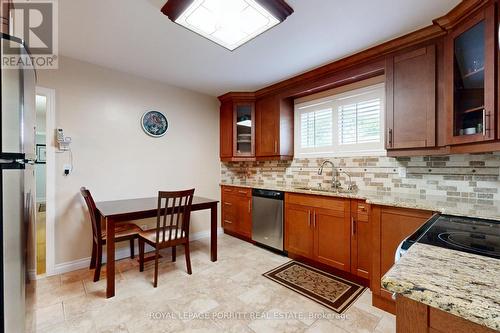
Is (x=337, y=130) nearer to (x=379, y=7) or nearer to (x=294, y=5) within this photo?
(x=379, y=7)

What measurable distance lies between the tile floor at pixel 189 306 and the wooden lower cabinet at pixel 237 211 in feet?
3.07

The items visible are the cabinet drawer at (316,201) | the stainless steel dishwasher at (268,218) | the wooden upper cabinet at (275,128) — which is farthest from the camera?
the wooden upper cabinet at (275,128)

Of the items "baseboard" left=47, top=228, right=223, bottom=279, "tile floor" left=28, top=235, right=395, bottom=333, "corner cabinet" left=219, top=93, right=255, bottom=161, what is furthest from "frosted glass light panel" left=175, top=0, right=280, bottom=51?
"baseboard" left=47, top=228, right=223, bottom=279

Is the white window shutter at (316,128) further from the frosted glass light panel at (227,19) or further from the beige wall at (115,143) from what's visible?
the beige wall at (115,143)

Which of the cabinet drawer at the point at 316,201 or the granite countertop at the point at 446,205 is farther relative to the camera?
the cabinet drawer at the point at 316,201

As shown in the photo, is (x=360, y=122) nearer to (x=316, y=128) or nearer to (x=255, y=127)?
(x=316, y=128)

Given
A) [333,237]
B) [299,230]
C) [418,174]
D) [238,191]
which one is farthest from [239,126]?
[418,174]

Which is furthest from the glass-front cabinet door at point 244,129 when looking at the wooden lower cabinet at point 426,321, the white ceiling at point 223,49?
the wooden lower cabinet at point 426,321

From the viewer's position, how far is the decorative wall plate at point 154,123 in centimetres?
315

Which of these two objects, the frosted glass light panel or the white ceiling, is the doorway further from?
the frosted glass light panel

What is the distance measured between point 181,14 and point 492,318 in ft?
7.30

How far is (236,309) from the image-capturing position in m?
1.89

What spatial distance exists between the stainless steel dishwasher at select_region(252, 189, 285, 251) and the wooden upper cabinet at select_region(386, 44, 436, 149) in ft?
4.83

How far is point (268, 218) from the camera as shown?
3.15 metres
